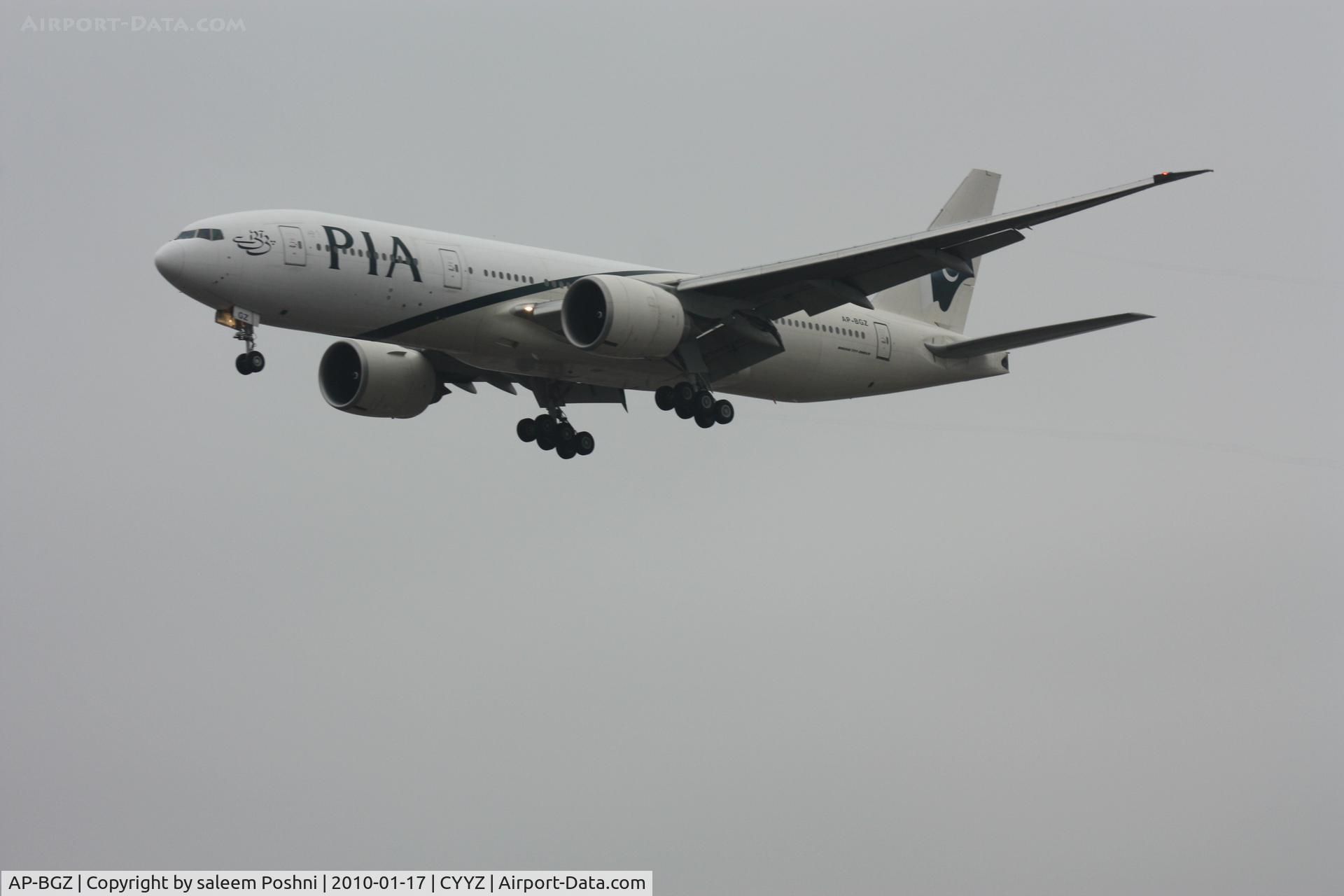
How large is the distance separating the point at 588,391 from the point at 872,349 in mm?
7188

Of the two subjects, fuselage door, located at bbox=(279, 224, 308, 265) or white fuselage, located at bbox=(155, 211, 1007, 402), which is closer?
white fuselage, located at bbox=(155, 211, 1007, 402)

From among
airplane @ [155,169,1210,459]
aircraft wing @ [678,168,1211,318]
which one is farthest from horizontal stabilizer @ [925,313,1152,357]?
aircraft wing @ [678,168,1211,318]

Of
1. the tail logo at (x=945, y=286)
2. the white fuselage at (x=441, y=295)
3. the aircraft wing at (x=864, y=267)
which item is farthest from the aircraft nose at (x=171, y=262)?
the tail logo at (x=945, y=286)

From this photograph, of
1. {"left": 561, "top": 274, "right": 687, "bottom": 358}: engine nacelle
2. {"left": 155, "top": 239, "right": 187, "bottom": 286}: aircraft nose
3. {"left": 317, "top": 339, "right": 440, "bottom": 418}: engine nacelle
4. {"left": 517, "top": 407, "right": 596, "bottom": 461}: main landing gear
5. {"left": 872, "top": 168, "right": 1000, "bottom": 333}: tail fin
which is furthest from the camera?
{"left": 872, "top": 168, "right": 1000, "bottom": 333}: tail fin

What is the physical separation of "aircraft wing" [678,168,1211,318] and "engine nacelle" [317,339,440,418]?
667 cm

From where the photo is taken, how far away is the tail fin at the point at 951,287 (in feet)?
152

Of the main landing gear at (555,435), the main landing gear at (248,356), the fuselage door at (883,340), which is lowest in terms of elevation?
the main landing gear at (248,356)

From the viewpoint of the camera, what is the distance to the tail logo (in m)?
46.8

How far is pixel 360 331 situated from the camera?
36719 millimetres

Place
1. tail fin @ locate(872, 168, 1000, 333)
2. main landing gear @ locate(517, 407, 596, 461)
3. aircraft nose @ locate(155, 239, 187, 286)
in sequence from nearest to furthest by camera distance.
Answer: aircraft nose @ locate(155, 239, 187, 286) < main landing gear @ locate(517, 407, 596, 461) < tail fin @ locate(872, 168, 1000, 333)

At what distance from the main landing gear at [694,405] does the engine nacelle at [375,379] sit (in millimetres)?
5541

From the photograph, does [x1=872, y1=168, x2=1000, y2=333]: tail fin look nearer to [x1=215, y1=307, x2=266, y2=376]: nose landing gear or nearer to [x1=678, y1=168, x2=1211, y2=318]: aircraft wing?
[x1=678, y1=168, x2=1211, y2=318]: aircraft wing

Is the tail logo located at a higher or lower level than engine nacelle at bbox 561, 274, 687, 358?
higher

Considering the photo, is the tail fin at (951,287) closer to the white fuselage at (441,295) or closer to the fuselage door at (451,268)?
the white fuselage at (441,295)
